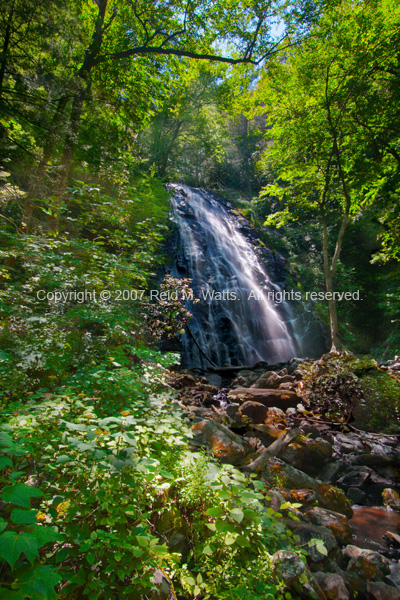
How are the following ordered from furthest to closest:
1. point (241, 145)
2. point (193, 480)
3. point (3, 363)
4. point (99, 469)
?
point (241, 145), point (3, 363), point (193, 480), point (99, 469)

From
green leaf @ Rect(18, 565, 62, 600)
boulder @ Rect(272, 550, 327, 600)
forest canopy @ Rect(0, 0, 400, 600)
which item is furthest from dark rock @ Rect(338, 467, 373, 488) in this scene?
green leaf @ Rect(18, 565, 62, 600)

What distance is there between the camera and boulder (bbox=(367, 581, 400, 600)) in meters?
2.02

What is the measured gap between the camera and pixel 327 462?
13.7ft

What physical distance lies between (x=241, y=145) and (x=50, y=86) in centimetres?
2582

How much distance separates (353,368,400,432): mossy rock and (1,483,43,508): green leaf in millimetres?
6161

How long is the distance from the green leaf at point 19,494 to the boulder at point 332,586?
222 cm

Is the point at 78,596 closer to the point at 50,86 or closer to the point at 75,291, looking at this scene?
the point at 75,291

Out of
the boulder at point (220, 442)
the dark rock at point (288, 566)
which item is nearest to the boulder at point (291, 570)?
the dark rock at point (288, 566)

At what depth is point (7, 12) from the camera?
4.43 metres

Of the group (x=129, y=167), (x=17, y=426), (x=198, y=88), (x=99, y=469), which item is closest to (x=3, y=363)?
(x=17, y=426)

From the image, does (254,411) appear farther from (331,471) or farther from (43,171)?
(43,171)

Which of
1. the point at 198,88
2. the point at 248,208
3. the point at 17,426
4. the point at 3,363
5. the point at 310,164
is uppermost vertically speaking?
the point at 198,88

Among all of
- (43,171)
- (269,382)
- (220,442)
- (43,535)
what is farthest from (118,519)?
(269,382)

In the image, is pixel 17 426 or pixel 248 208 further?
pixel 248 208
